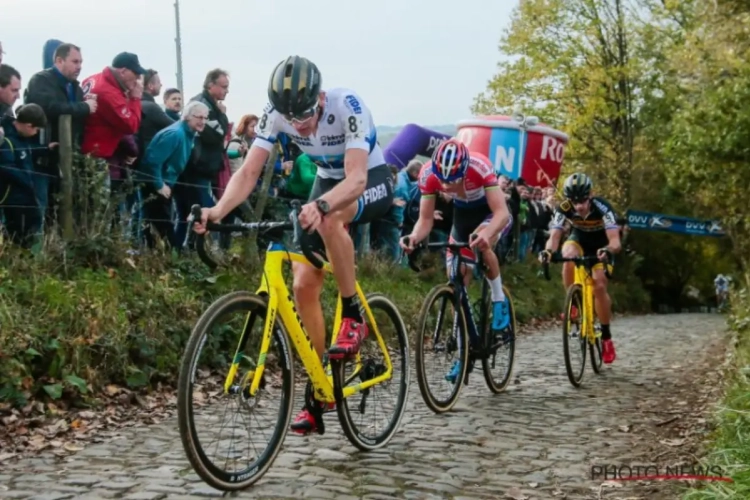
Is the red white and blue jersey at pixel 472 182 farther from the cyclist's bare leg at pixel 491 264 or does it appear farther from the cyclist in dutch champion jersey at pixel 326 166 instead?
the cyclist in dutch champion jersey at pixel 326 166

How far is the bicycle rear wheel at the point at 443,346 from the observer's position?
7.58 meters

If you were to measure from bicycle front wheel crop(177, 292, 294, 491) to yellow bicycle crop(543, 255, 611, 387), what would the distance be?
4.70 m

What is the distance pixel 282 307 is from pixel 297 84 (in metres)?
1.17

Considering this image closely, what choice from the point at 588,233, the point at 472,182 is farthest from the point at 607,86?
the point at 472,182

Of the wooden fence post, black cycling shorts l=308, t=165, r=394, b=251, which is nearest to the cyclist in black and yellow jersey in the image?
black cycling shorts l=308, t=165, r=394, b=251

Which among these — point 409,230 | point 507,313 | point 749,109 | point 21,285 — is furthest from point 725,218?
point 21,285

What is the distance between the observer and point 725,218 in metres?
33.6

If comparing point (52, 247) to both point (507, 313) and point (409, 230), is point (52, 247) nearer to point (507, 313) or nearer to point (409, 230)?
point (507, 313)

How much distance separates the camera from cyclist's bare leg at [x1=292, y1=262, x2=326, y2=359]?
18.8 feet

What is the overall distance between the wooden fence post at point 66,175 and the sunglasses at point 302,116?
4336 mm

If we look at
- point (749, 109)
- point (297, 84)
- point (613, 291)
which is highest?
point (749, 109)

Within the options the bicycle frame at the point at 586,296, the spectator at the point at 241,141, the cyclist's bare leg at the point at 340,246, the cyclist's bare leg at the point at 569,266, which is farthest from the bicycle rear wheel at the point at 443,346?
the spectator at the point at 241,141

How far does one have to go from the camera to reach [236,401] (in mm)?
4969

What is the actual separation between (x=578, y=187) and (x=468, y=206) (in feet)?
6.84
